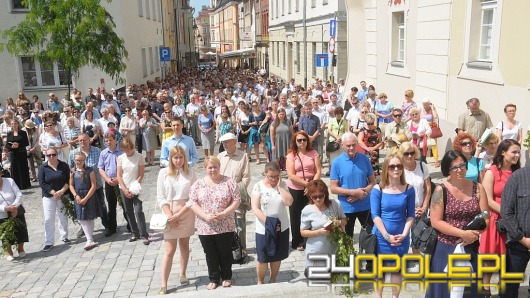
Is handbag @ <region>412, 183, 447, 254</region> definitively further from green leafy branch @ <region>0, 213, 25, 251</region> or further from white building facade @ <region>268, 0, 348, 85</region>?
white building facade @ <region>268, 0, 348, 85</region>

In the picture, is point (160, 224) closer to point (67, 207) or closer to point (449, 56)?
point (67, 207)

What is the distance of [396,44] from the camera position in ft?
52.0

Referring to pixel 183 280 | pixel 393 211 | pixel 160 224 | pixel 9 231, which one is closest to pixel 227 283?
pixel 183 280

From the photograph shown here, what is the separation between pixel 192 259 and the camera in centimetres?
661

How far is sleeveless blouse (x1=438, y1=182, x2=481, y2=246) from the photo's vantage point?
418 cm

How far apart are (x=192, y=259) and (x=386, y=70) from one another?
38.8ft

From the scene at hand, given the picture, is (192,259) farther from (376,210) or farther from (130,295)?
(376,210)

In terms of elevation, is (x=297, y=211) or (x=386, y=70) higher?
(x=386, y=70)

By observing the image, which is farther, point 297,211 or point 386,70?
point 386,70

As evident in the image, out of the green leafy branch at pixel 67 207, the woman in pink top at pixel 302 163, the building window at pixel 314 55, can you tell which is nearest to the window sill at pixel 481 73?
the woman in pink top at pixel 302 163

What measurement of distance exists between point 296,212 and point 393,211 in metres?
2.02

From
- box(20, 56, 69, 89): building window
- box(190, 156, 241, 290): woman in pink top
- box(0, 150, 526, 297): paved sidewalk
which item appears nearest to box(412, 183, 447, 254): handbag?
box(0, 150, 526, 297): paved sidewalk

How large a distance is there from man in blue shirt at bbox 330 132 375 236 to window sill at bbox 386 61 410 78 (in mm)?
9768

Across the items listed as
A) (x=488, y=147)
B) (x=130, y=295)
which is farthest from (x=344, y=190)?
(x=130, y=295)
